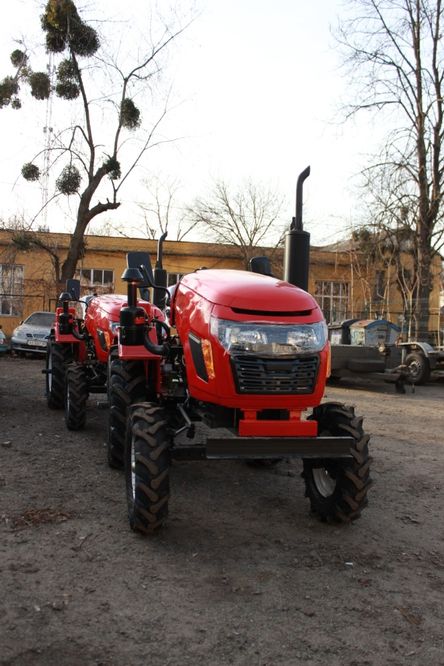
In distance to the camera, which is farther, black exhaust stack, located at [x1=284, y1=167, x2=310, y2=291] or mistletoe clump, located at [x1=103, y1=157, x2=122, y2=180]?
mistletoe clump, located at [x1=103, y1=157, x2=122, y2=180]

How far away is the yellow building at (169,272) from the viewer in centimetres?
2998

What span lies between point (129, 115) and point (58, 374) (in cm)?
1289

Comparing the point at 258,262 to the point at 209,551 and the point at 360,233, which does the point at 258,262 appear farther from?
the point at 360,233

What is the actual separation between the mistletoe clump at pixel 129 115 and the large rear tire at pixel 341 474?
17.0 metres

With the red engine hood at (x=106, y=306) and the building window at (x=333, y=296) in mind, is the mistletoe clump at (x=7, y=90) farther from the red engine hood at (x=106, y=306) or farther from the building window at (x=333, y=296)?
the building window at (x=333, y=296)

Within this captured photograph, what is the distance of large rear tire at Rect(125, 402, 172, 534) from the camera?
3.92 m

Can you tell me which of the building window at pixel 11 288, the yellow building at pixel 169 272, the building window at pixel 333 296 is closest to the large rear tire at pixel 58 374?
the yellow building at pixel 169 272

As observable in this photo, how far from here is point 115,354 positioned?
239 inches

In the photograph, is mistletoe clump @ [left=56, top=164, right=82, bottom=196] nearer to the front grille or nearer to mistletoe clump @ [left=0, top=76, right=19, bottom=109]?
mistletoe clump @ [left=0, top=76, right=19, bottom=109]

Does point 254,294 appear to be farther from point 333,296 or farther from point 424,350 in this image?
point 333,296

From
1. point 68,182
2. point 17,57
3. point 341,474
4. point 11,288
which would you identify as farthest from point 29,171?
point 341,474

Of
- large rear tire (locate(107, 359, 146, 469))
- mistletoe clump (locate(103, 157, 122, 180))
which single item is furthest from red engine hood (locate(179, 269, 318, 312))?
mistletoe clump (locate(103, 157, 122, 180))

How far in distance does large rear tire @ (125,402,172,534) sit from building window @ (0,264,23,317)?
27643mm

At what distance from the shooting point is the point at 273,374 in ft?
13.1
